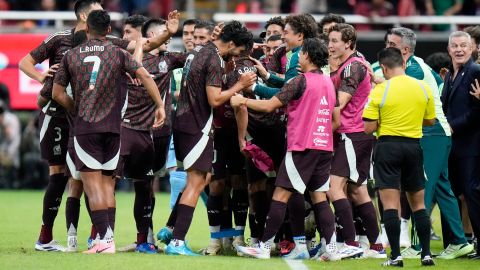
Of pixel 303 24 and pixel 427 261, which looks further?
pixel 303 24

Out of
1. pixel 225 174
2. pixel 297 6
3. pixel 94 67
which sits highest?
pixel 297 6

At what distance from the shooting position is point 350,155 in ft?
41.1

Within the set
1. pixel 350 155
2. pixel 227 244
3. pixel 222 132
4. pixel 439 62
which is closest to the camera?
pixel 350 155

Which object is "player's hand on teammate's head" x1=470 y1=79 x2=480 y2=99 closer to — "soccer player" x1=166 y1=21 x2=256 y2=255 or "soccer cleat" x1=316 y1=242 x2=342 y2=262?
"soccer cleat" x1=316 y1=242 x2=342 y2=262

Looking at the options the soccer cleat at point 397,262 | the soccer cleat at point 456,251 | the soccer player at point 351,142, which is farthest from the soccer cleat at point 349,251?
the soccer cleat at point 456,251

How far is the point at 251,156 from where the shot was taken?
1248cm

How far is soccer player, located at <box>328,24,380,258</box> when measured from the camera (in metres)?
12.4

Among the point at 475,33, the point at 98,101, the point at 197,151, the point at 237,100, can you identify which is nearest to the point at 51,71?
the point at 98,101

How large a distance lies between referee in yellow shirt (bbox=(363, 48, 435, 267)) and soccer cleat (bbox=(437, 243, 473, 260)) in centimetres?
138

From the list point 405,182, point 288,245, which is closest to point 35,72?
point 288,245

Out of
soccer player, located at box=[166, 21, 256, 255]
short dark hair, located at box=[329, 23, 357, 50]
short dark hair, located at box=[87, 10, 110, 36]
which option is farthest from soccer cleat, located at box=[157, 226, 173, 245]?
short dark hair, located at box=[329, 23, 357, 50]

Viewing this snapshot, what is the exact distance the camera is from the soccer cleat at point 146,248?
12.8 meters

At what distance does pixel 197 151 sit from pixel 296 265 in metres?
1.68

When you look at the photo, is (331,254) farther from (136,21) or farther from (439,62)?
(439,62)
